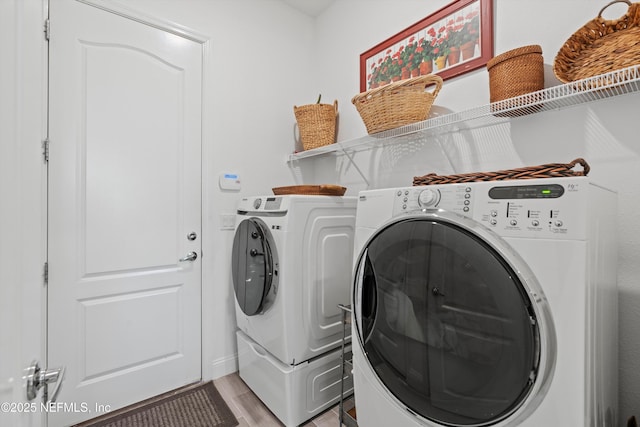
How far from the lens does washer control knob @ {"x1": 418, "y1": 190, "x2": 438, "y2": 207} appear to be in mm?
937

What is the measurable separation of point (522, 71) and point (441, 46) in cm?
64

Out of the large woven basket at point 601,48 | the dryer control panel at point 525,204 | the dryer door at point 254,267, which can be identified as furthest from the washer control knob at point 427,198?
the dryer door at point 254,267

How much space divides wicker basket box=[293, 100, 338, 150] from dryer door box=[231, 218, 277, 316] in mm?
852

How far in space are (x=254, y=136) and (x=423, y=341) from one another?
6.28 feet

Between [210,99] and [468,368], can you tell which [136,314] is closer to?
[210,99]

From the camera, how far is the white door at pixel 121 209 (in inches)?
63.3

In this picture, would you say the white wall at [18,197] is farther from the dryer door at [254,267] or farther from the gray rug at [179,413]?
the gray rug at [179,413]

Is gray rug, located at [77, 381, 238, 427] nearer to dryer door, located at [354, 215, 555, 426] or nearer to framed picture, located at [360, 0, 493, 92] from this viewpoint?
dryer door, located at [354, 215, 555, 426]

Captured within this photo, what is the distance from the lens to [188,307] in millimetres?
2000

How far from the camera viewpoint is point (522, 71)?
3.92 feet

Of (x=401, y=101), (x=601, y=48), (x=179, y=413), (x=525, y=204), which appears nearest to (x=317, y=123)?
(x=401, y=101)

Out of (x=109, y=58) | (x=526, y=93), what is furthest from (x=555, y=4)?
(x=109, y=58)

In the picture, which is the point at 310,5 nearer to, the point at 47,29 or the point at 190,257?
the point at 47,29

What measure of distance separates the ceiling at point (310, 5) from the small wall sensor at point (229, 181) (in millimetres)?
1594
